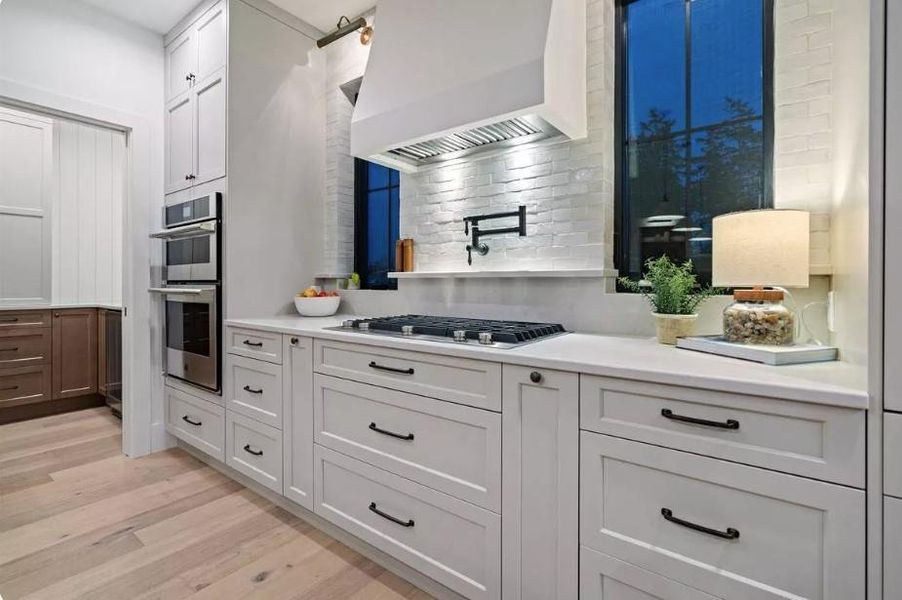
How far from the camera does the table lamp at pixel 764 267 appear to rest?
129 centimetres

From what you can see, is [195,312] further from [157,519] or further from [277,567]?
[277,567]

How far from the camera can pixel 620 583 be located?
1.18 meters

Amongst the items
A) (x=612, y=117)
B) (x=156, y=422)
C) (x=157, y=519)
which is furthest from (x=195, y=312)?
(x=612, y=117)

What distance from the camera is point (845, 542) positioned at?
896mm

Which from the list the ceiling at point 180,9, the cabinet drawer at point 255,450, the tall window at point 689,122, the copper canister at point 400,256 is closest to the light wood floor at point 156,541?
the cabinet drawer at point 255,450

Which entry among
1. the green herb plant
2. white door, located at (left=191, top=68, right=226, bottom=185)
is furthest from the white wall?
the green herb plant

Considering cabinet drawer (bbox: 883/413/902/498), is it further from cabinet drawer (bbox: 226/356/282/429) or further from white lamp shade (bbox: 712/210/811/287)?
cabinet drawer (bbox: 226/356/282/429)

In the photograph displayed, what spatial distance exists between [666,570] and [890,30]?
4.23ft

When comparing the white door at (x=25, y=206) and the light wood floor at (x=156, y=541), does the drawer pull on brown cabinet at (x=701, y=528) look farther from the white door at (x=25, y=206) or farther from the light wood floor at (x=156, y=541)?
the white door at (x=25, y=206)

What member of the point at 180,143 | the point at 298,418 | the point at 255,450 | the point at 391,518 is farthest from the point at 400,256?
the point at 180,143

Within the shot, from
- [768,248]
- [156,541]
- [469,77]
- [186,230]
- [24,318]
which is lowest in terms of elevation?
[156,541]

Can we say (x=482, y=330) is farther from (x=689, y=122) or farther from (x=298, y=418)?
(x=689, y=122)

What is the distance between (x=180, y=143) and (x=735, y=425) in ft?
11.2

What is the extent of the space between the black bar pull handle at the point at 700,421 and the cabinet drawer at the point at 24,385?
15.8 ft
